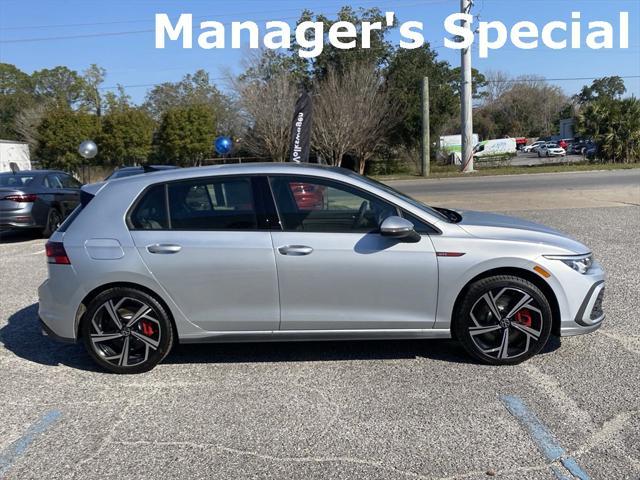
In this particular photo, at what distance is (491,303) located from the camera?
4.28m

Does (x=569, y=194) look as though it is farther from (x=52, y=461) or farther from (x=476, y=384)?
(x=52, y=461)

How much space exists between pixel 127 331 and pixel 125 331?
0.7 inches

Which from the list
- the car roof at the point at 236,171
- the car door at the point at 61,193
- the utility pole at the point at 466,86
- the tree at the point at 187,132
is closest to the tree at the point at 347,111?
the utility pole at the point at 466,86

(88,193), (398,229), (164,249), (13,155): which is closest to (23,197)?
(88,193)

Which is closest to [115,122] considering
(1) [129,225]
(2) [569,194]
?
(2) [569,194]

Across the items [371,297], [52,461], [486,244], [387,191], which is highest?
[387,191]

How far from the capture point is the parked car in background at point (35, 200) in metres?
11.1

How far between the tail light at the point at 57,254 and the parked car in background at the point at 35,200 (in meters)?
7.80

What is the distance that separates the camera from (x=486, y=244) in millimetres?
4230

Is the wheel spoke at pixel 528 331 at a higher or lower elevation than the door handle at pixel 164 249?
lower

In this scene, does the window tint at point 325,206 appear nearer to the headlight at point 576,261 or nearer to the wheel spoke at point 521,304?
the wheel spoke at point 521,304

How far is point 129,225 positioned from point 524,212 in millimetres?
11765

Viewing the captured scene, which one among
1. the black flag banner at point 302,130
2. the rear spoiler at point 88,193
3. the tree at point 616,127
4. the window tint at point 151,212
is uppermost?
the tree at point 616,127

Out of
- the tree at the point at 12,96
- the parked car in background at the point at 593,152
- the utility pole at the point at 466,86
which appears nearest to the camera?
the utility pole at the point at 466,86
